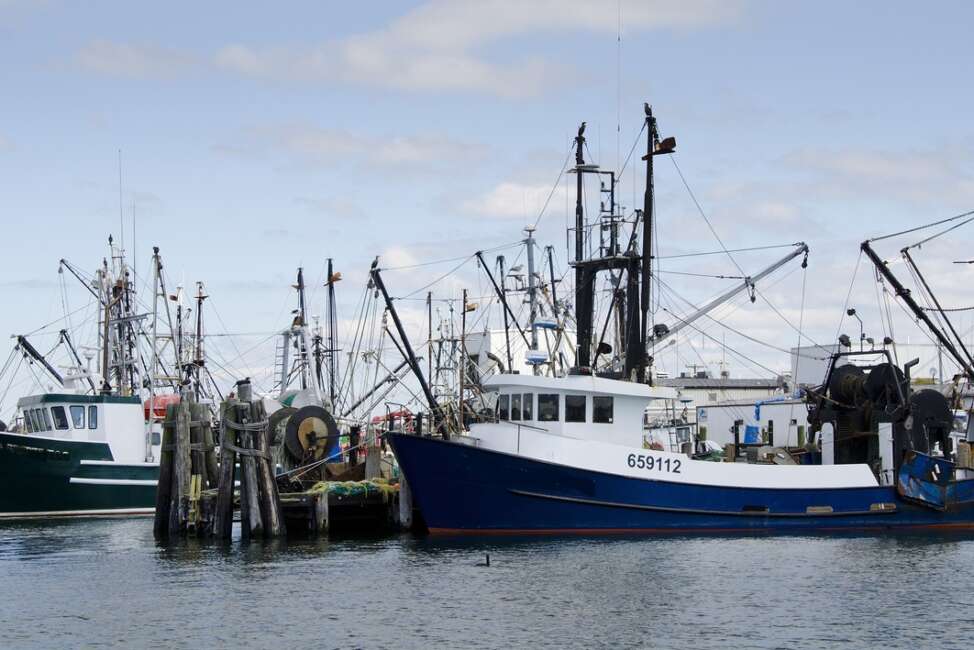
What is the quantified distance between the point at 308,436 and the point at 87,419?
11132 millimetres

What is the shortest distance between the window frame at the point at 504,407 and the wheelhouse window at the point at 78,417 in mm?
19973

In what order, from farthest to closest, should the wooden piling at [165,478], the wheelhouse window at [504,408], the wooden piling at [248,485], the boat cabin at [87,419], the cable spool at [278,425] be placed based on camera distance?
the boat cabin at [87,419]
the cable spool at [278,425]
the wooden piling at [165,478]
the wheelhouse window at [504,408]
the wooden piling at [248,485]

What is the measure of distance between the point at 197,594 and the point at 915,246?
2319cm

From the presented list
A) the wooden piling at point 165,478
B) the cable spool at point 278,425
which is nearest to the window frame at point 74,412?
the cable spool at point 278,425

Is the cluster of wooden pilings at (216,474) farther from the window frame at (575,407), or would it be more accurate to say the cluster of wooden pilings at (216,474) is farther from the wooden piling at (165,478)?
the window frame at (575,407)

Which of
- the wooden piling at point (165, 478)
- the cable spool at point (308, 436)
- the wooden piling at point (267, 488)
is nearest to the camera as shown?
the wooden piling at point (267, 488)

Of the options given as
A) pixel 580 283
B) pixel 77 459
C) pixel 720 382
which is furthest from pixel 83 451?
pixel 720 382

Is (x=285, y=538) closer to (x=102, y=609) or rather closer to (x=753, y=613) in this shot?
(x=102, y=609)

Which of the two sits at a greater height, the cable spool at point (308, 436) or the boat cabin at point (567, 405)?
the boat cabin at point (567, 405)

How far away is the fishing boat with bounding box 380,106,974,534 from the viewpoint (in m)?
32.1

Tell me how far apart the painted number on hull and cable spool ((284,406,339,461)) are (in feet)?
37.0

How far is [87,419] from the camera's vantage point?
47000mm

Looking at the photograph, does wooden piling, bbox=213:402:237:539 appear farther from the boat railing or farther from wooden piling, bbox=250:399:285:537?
the boat railing

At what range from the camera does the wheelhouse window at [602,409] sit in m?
32.9
